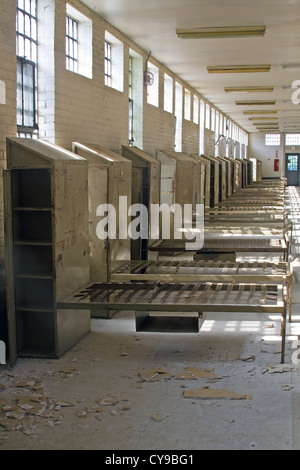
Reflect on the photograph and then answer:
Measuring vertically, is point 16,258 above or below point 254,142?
below

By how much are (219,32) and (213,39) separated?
1.29 metres

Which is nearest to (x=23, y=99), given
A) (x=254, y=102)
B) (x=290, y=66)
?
(x=290, y=66)

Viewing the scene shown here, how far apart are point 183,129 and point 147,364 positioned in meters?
12.7

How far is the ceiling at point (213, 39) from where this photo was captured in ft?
31.1

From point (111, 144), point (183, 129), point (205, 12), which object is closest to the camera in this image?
point (205, 12)

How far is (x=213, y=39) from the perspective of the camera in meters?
11.9

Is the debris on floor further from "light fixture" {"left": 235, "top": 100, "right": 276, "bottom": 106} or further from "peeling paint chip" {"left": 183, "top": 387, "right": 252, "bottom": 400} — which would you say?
"light fixture" {"left": 235, "top": 100, "right": 276, "bottom": 106}

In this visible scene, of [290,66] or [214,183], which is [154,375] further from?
[214,183]

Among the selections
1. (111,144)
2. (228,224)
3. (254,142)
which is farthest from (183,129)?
(254,142)

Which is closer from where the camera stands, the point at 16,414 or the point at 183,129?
the point at 16,414

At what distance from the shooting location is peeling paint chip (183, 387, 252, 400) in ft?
17.1

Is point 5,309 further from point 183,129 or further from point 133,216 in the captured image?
point 183,129

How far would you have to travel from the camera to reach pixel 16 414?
15.9 ft

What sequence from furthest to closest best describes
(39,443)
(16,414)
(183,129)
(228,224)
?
1. (183,129)
2. (228,224)
3. (16,414)
4. (39,443)
